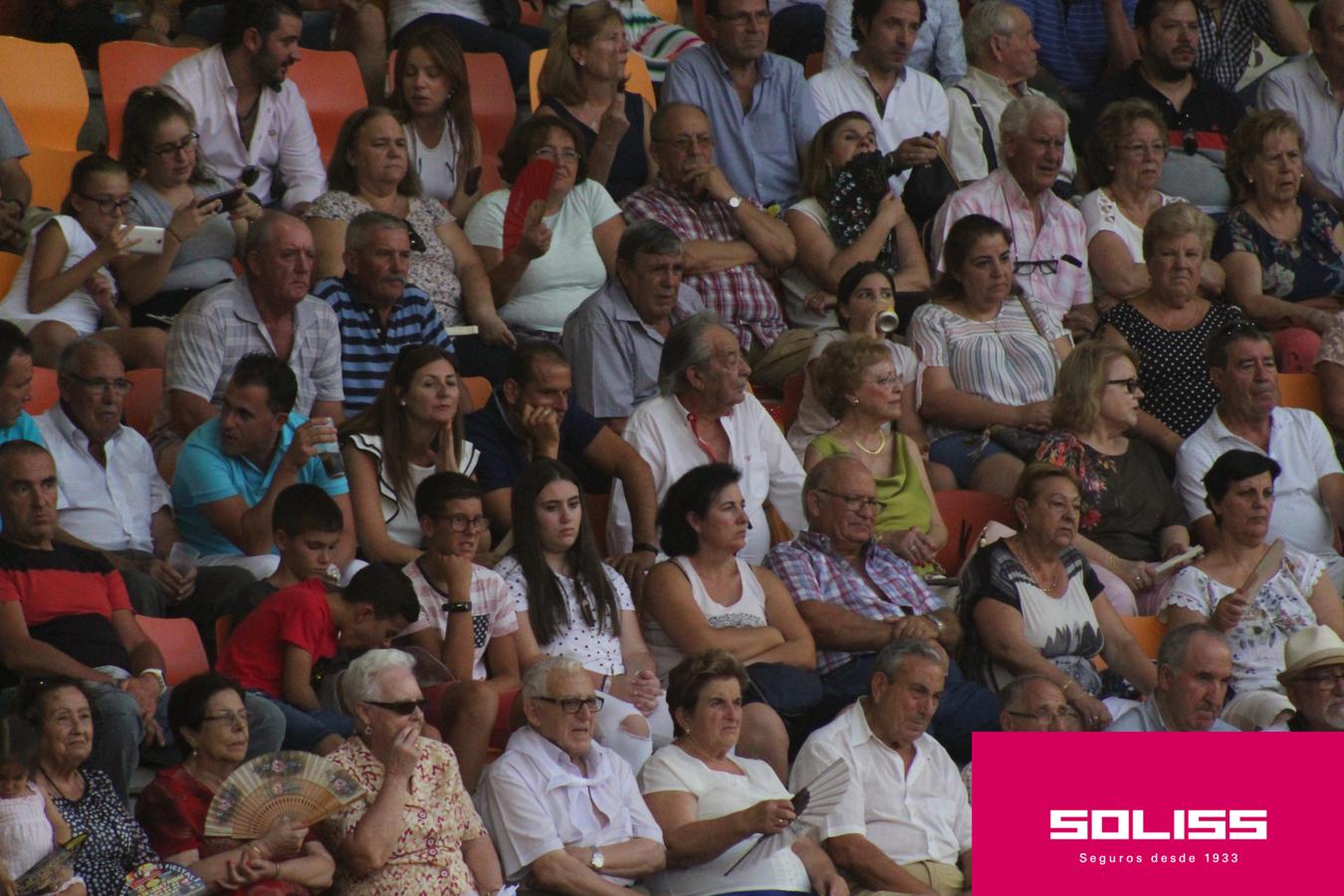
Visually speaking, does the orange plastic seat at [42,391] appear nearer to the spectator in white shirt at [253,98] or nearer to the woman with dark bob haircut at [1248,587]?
the spectator in white shirt at [253,98]

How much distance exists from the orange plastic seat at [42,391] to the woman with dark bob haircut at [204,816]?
1508mm

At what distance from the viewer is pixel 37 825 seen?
4.55 meters

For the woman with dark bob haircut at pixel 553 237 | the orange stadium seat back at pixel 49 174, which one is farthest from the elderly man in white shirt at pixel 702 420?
the orange stadium seat back at pixel 49 174

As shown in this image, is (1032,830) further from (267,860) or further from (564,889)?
(267,860)

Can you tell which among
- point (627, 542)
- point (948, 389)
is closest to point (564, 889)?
point (627, 542)

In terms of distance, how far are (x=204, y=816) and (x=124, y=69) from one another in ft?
11.1

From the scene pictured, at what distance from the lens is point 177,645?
5504 millimetres

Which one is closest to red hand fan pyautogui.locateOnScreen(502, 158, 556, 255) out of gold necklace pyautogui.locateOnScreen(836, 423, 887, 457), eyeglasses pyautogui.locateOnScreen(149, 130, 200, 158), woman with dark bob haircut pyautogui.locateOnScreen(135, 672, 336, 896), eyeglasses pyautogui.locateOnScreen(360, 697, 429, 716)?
eyeglasses pyautogui.locateOnScreen(149, 130, 200, 158)

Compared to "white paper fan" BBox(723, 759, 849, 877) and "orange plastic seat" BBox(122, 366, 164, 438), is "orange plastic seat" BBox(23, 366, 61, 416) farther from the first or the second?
"white paper fan" BBox(723, 759, 849, 877)

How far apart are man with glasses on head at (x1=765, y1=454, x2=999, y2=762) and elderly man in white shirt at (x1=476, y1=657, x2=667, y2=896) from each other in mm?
947

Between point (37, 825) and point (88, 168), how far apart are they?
2.65 metres

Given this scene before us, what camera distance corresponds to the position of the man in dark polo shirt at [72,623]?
5.10 m

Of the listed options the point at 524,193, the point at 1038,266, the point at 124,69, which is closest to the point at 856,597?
the point at 524,193

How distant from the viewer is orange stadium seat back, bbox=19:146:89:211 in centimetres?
727
